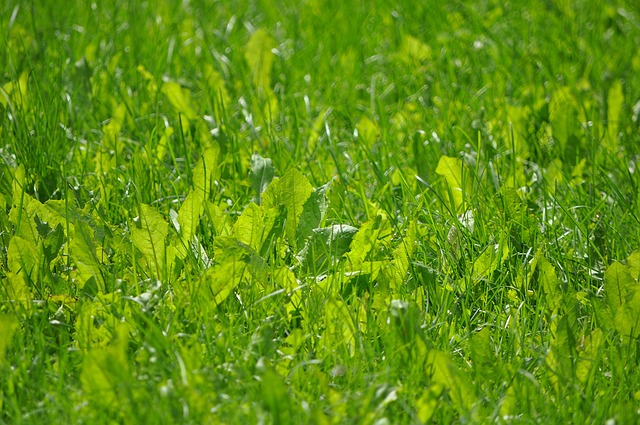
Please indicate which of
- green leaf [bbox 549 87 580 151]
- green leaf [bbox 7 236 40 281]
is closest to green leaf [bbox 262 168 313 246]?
green leaf [bbox 7 236 40 281]

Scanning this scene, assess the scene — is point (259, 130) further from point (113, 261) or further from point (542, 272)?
point (542, 272)

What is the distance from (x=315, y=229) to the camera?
2.33 metres

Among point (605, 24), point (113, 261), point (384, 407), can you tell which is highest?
point (113, 261)

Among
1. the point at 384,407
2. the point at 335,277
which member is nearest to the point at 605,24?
the point at 335,277

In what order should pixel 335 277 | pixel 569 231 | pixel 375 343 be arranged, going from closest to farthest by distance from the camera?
pixel 375 343, pixel 335 277, pixel 569 231

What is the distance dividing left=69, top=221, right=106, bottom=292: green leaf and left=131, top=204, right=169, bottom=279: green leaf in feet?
0.38

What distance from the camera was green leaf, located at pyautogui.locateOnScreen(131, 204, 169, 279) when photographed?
2.25m

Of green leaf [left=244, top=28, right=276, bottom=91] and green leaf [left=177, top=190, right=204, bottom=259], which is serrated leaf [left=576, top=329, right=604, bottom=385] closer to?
green leaf [left=177, top=190, right=204, bottom=259]

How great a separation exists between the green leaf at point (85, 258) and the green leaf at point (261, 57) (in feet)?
4.98

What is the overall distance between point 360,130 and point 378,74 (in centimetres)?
65

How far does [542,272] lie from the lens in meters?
2.19

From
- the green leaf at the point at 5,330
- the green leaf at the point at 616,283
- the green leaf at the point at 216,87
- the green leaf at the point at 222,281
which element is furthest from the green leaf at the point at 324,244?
the green leaf at the point at 216,87

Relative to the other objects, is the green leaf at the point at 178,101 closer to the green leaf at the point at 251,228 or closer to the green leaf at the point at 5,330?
the green leaf at the point at 251,228

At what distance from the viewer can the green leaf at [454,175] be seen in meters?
2.69
